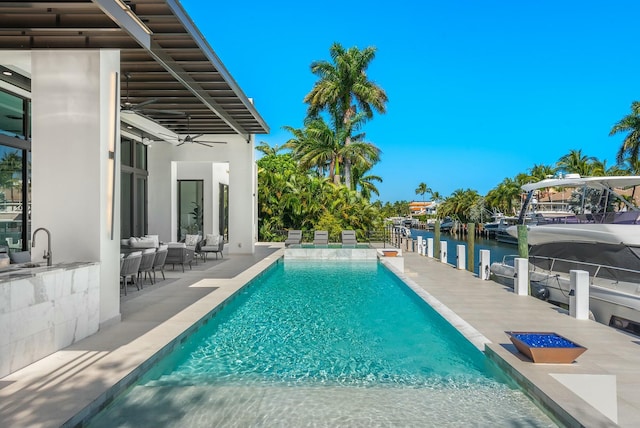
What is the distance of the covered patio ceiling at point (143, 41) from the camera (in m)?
6.15

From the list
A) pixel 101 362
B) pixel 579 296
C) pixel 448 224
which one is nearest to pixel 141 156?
pixel 101 362

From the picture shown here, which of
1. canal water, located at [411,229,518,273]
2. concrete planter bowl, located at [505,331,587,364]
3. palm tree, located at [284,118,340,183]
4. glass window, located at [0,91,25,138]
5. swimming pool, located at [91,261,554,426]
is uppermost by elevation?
palm tree, located at [284,118,340,183]

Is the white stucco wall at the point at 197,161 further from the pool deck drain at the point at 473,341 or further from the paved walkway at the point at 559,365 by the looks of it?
the paved walkway at the point at 559,365

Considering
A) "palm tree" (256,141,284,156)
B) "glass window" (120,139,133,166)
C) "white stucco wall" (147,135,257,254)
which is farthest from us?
"palm tree" (256,141,284,156)

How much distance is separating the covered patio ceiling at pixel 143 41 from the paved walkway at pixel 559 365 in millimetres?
6287

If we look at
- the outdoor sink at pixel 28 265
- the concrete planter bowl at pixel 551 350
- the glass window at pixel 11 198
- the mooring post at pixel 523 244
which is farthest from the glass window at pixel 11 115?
the mooring post at pixel 523 244

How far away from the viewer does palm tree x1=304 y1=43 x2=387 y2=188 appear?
3003 centimetres

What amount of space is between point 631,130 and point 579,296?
35.8 metres

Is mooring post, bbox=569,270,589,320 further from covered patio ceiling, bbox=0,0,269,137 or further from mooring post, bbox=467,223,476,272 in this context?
covered patio ceiling, bbox=0,0,269,137

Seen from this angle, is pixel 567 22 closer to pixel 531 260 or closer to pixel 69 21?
pixel 531 260

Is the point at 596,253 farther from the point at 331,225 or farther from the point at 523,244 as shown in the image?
the point at 331,225

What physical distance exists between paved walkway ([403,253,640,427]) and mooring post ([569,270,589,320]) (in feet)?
0.60

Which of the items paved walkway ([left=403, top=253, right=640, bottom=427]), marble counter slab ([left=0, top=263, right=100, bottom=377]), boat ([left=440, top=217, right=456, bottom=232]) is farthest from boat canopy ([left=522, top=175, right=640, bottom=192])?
boat ([left=440, top=217, right=456, bottom=232])

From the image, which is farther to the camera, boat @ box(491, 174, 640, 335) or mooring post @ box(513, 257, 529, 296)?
mooring post @ box(513, 257, 529, 296)
